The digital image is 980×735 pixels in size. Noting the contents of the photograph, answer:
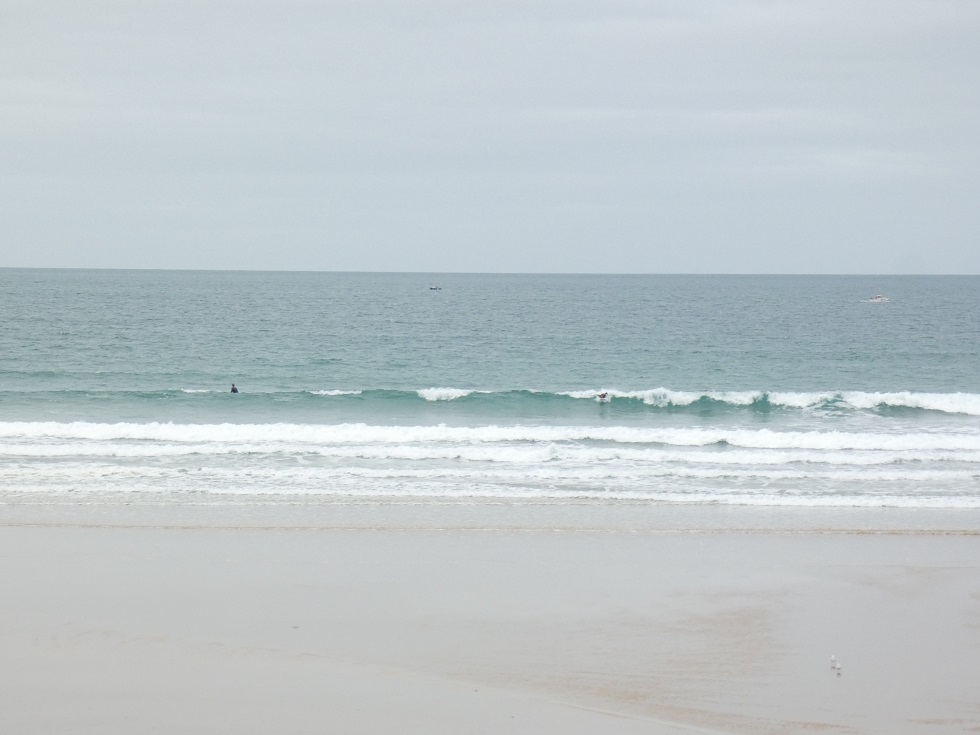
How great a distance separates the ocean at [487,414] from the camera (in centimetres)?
1980

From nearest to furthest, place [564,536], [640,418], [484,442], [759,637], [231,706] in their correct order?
[231,706], [759,637], [564,536], [484,442], [640,418]

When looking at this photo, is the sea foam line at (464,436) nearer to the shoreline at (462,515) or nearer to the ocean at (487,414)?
the ocean at (487,414)

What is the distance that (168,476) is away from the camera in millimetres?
20203

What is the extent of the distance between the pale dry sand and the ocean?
255 cm

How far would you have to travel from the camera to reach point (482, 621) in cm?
1184

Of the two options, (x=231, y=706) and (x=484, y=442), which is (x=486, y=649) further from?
(x=484, y=442)

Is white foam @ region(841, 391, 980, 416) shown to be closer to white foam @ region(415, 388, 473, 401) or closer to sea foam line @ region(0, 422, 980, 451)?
sea foam line @ region(0, 422, 980, 451)

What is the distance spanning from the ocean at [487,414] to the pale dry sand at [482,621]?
2.55m

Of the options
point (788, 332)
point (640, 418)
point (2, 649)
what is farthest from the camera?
point (788, 332)

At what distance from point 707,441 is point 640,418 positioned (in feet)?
17.1

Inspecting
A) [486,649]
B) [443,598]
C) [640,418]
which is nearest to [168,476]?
[443,598]

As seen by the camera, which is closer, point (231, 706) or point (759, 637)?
point (231, 706)

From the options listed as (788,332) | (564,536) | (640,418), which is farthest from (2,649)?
(788,332)

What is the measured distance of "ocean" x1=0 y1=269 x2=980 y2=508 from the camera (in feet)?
65.0
